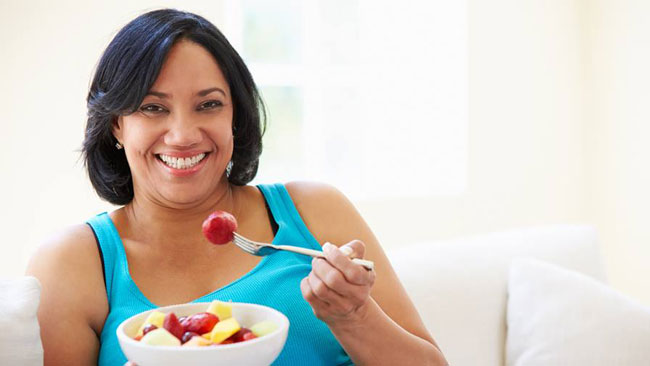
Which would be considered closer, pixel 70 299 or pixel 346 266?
pixel 346 266

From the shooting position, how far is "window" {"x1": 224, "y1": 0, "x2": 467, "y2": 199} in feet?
13.8

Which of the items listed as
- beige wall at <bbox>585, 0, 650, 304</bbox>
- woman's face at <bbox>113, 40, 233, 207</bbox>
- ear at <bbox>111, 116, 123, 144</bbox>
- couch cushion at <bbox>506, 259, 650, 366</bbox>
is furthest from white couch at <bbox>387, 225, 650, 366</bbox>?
beige wall at <bbox>585, 0, 650, 304</bbox>

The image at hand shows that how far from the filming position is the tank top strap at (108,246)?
143cm

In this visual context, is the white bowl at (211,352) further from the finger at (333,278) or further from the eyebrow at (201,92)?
the eyebrow at (201,92)

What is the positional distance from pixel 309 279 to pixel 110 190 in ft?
2.18

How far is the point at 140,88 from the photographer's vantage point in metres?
1.38

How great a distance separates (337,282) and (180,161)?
0.49 m

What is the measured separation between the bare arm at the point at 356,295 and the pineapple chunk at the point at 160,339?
0.26 m

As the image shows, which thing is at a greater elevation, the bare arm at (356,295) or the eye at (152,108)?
the eye at (152,108)

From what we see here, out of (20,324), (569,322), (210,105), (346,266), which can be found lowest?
(569,322)

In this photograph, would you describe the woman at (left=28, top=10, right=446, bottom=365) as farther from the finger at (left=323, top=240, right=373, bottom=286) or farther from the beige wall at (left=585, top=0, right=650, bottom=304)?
the beige wall at (left=585, top=0, right=650, bottom=304)

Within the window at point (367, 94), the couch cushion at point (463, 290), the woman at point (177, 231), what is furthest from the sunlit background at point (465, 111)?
the woman at point (177, 231)

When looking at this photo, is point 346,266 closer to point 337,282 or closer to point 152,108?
point 337,282

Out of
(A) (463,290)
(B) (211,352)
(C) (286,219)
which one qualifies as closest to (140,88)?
(C) (286,219)
